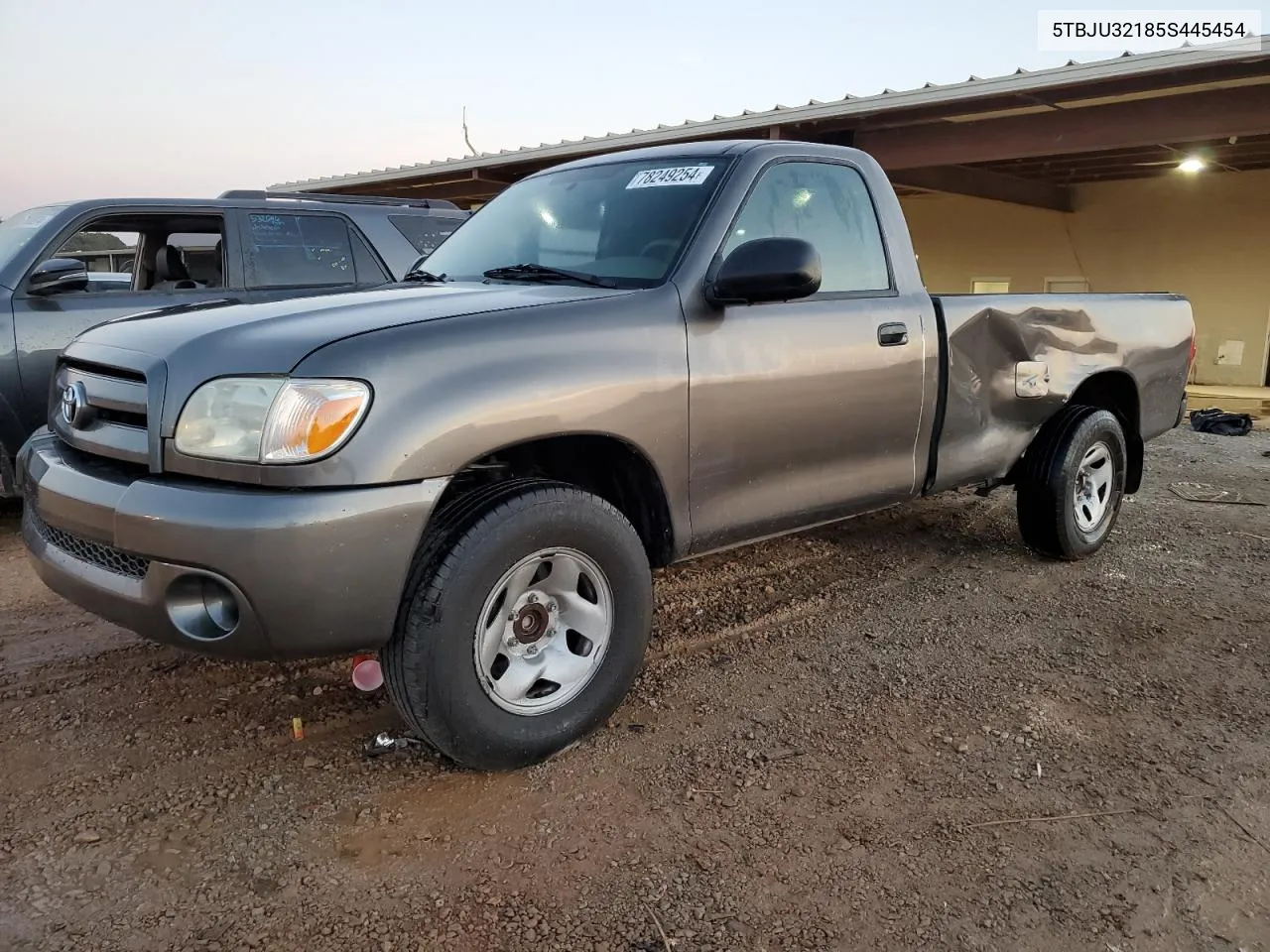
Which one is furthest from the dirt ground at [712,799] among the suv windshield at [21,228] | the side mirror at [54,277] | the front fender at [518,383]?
the suv windshield at [21,228]

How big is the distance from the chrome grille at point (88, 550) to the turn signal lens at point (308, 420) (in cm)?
46

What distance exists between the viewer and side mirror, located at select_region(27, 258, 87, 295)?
4.98 m

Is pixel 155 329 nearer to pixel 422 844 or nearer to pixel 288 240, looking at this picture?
pixel 422 844

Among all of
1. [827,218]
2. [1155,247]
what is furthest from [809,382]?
[1155,247]

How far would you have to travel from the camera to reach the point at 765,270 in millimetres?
2887

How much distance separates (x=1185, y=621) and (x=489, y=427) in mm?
3211

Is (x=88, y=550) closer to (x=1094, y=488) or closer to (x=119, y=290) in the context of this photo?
(x=119, y=290)

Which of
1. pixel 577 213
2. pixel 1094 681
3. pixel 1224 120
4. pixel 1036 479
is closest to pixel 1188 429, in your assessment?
pixel 1224 120

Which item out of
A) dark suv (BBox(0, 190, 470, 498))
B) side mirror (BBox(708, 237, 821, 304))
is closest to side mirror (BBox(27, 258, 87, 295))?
dark suv (BBox(0, 190, 470, 498))

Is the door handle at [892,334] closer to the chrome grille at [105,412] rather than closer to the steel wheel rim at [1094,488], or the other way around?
the steel wheel rim at [1094,488]

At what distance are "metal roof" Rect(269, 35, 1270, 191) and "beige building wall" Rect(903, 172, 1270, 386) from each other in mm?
7420

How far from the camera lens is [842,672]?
3420mm

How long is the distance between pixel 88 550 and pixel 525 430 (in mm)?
1248

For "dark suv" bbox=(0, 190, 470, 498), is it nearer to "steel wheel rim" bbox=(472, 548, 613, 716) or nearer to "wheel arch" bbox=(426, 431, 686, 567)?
"wheel arch" bbox=(426, 431, 686, 567)
